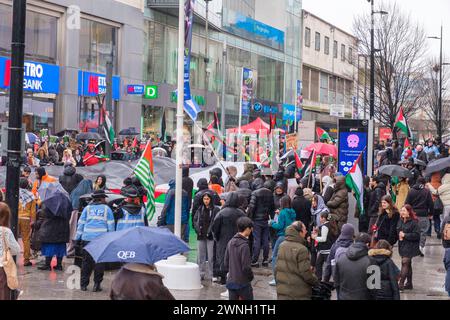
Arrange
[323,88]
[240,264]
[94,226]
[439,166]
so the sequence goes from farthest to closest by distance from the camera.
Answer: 1. [323,88]
2. [439,166]
3. [94,226]
4. [240,264]

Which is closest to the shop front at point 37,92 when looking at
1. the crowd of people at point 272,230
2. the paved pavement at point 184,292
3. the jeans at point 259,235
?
the crowd of people at point 272,230

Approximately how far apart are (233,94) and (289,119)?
12300 millimetres

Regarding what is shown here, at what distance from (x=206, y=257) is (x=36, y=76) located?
2348 cm

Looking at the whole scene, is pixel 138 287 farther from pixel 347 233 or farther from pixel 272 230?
pixel 272 230

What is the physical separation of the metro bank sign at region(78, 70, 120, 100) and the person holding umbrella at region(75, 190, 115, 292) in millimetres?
26815

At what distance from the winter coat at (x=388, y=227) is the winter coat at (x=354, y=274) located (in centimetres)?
398

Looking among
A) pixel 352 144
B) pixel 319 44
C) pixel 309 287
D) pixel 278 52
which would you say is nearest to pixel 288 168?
pixel 352 144

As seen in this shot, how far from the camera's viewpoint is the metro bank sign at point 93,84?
128ft

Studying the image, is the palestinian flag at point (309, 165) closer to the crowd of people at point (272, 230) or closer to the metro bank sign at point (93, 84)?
the crowd of people at point (272, 230)

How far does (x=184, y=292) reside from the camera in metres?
12.7

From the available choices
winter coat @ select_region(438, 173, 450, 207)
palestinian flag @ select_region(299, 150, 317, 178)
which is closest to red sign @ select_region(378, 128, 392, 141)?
palestinian flag @ select_region(299, 150, 317, 178)

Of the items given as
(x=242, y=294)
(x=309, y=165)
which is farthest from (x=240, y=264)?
(x=309, y=165)

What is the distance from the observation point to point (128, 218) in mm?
12859
